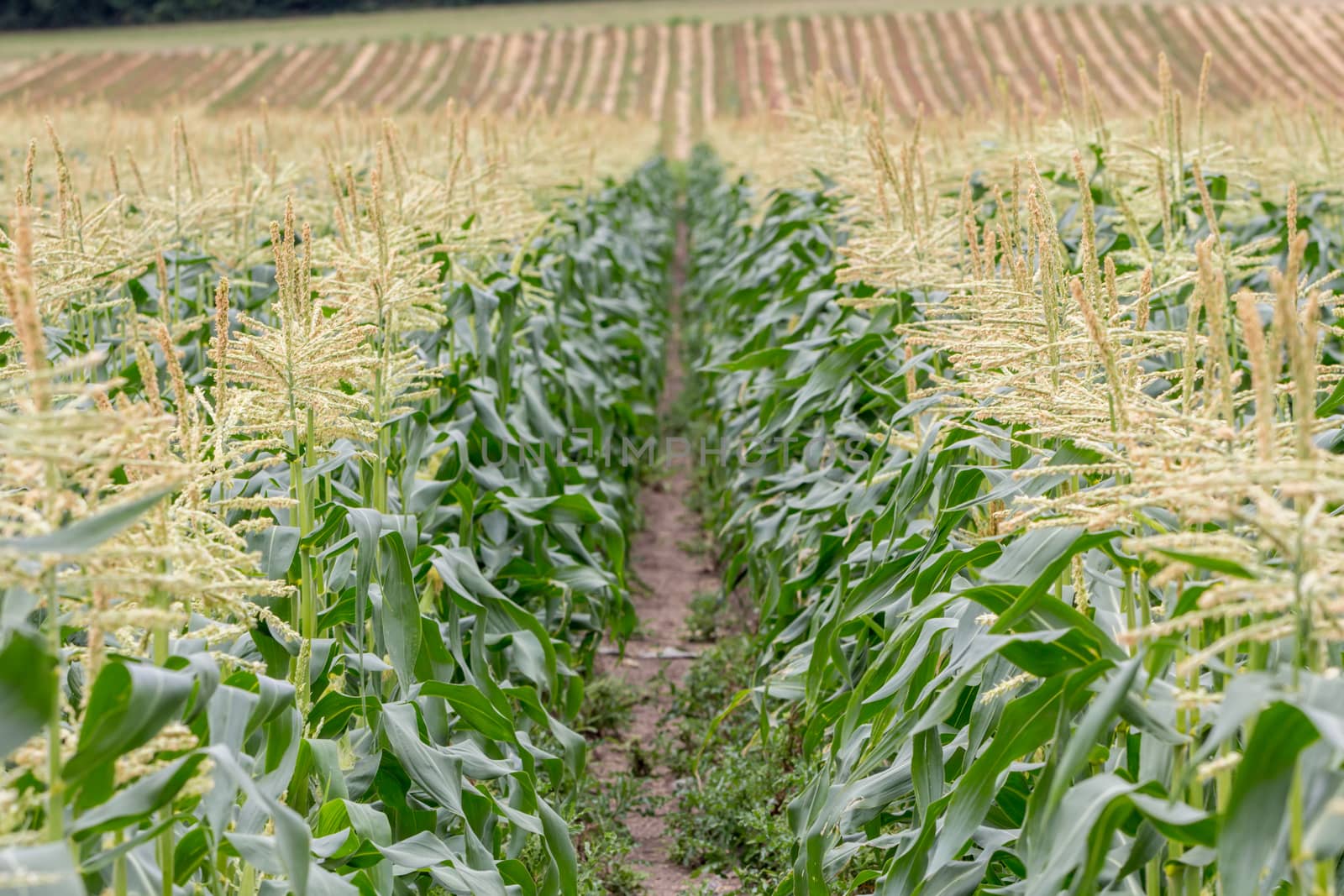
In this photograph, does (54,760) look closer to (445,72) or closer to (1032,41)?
(445,72)

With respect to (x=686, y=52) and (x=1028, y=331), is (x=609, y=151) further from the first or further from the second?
(x=686, y=52)

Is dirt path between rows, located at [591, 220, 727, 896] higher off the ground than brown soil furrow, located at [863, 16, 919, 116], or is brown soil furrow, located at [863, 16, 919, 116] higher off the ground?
brown soil furrow, located at [863, 16, 919, 116]

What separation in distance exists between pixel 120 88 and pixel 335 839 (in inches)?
1845

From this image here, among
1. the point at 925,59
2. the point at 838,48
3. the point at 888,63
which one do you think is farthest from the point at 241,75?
the point at 925,59

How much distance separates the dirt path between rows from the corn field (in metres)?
0.14

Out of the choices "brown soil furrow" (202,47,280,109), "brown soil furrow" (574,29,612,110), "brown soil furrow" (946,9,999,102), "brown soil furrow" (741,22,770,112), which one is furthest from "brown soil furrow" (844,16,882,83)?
"brown soil furrow" (202,47,280,109)

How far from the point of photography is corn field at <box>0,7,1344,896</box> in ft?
5.40

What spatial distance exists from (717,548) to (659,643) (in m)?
1.11

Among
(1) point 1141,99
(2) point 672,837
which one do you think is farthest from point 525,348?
(1) point 1141,99

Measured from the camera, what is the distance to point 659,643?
6.23m

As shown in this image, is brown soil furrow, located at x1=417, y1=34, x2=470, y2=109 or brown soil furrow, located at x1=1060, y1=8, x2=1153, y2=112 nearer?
brown soil furrow, located at x1=1060, y1=8, x2=1153, y2=112

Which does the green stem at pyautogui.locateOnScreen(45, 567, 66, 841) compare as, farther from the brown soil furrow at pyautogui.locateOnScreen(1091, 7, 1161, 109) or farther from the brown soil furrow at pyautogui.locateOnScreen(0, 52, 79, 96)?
the brown soil furrow at pyautogui.locateOnScreen(0, 52, 79, 96)

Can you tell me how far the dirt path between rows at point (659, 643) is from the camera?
4.46m

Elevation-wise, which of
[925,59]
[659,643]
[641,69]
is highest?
[925,59]
